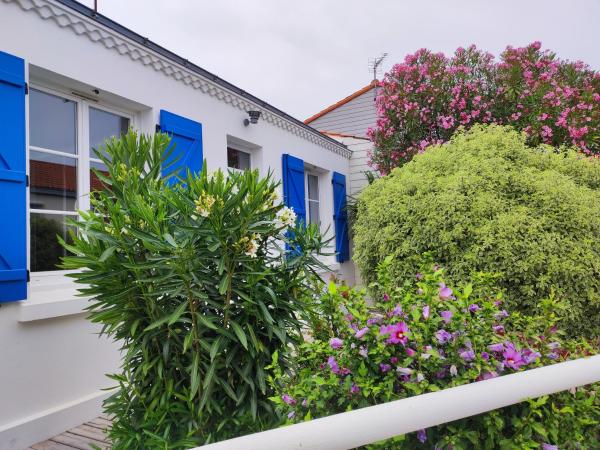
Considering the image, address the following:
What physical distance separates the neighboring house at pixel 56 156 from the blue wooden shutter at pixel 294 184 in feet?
6.95

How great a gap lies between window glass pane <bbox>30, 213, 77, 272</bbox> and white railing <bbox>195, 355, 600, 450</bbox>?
314 centimetres

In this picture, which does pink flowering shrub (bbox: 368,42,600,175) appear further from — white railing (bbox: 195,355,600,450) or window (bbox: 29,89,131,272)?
white railing (bbox: 195,355,600,450)

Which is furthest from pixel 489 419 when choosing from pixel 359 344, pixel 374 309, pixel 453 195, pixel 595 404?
pixel 453 195

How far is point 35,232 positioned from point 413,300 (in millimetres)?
2964

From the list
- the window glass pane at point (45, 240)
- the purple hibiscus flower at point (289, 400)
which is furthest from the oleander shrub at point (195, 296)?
the window glass pane at point (45, 240)

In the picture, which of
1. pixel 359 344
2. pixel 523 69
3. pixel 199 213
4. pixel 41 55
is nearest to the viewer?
pixel 359 344

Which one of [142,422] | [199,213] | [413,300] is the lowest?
[142,422]

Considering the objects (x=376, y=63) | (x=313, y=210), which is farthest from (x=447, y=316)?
(x=376, y=63)

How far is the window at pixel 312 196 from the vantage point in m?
8.16

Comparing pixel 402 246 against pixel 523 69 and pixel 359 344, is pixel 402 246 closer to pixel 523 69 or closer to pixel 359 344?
pixel 359 344

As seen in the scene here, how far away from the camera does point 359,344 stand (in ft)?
5.19

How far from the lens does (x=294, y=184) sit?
274 inches

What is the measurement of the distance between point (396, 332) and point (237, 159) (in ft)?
16.4

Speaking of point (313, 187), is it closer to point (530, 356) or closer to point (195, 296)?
point (195, 296)
